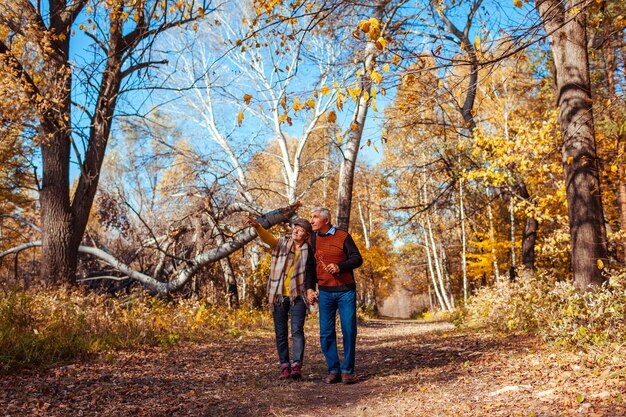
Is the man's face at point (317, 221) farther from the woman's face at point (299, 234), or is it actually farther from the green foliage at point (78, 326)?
the green foliage at point (78, 326)

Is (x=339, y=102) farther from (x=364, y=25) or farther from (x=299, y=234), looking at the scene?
(x=299, y=234)

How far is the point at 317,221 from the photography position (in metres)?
5.46

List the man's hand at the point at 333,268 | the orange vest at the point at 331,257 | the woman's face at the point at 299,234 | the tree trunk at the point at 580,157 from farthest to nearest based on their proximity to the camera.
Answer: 1. the tree trunk at the point at 580,157
2. the woman's face at the point at 299,234
3. the orange vest at the point at 331,257
4. the man's hand at the point at 333,268

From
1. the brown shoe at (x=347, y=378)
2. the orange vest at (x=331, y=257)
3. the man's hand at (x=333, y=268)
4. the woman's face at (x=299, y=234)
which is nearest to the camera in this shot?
the man's hand at (x=333, y=268)

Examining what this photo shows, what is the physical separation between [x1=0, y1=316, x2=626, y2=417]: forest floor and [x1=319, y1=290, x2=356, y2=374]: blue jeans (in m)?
0.26

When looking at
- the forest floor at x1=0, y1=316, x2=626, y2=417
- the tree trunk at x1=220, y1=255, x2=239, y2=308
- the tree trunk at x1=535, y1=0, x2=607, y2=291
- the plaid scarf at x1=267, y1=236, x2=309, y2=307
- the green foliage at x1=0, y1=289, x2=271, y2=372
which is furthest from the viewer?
the tree trunk at x1=220, y1=255, x2=239, y2=308

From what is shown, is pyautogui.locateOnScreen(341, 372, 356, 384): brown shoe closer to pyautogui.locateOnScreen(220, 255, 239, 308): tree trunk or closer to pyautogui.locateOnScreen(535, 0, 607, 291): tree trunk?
pyautogui.locateOnScreen(535, 0, 607, 291): tree trunk

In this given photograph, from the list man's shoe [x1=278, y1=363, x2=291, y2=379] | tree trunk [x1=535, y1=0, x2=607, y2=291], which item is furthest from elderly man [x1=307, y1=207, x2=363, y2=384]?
tree trunk [x1=535, y1=0, x2=607, y2=291]

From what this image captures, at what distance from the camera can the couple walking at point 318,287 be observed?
5336 mm

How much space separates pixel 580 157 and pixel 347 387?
14.8 feet

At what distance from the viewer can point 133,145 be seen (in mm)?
34375

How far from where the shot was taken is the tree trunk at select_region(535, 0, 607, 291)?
6613 millimetres

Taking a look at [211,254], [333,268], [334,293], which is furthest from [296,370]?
[211,254]

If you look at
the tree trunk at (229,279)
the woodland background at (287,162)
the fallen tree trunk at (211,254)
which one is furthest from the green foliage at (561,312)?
the tree trunk at (229,279)
